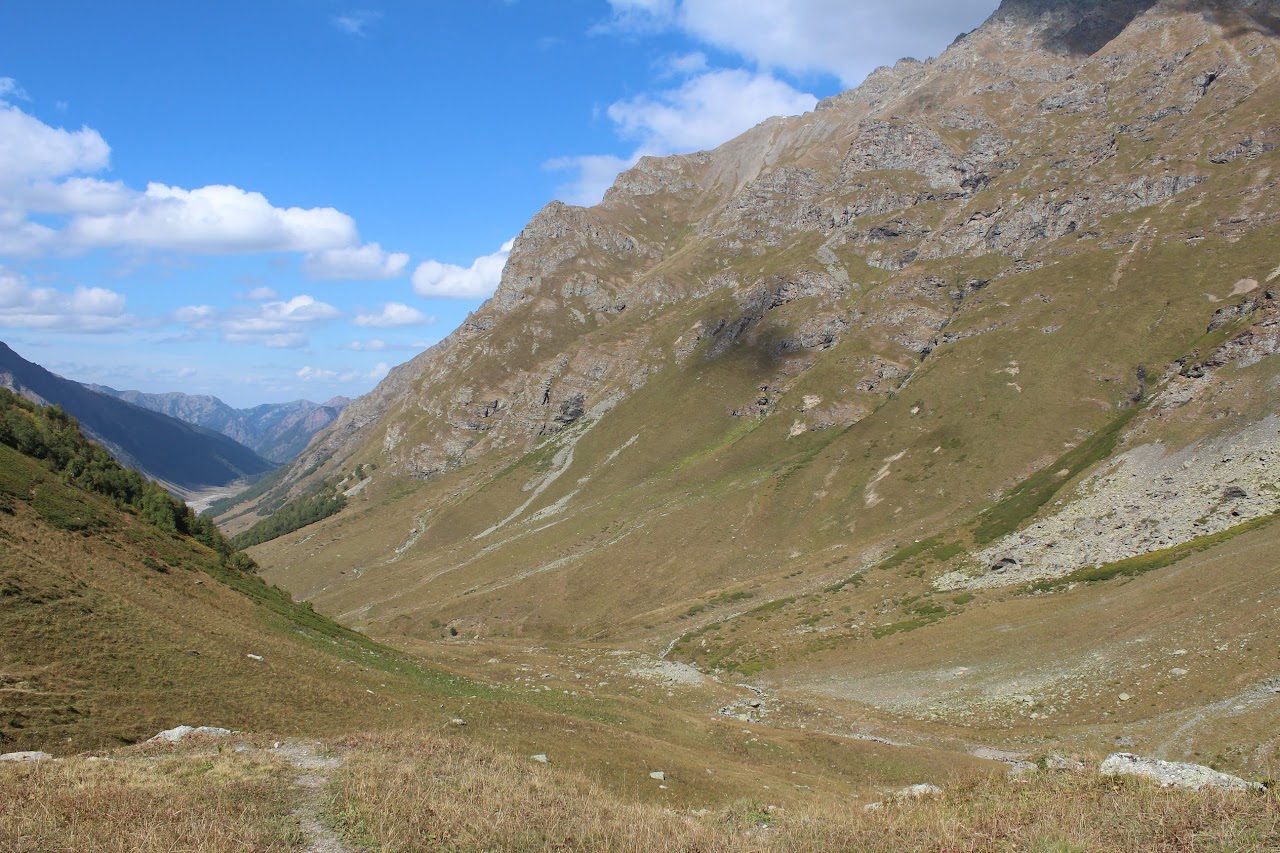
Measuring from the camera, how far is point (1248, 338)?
95.2 metres

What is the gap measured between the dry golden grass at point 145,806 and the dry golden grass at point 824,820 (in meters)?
1.70

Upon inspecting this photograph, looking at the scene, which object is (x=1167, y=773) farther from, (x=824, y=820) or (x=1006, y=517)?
(x=1006, y=517)

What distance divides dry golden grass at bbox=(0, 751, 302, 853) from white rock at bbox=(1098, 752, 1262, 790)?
20183mm

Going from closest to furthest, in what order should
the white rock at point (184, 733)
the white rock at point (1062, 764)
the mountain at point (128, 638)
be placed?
the white rock at point (1062, 764) < the white rock at point (184, 733) < the mountain at point (128, 638)

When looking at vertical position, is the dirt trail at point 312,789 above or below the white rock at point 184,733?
above

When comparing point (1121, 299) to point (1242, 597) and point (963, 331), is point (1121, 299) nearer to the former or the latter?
point (963, 331)

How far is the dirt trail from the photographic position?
43.8 ft

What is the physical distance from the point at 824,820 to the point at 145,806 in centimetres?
1483

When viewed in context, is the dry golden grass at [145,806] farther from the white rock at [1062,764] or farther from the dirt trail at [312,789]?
the white rock at [1062,764]

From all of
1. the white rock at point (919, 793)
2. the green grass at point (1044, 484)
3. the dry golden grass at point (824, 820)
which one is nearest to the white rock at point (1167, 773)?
the dry golden grass at point (824, 820)

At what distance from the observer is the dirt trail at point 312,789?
13336 mm

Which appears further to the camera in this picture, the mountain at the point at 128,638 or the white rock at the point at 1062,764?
the mountain at the point at 128,638

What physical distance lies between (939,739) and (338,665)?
39399 mm

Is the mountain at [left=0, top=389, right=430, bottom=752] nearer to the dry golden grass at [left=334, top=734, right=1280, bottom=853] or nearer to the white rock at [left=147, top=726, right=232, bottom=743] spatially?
the white rock at [left=147, top=726, right=232, bottom=743]
